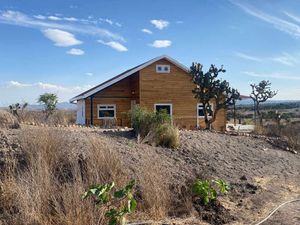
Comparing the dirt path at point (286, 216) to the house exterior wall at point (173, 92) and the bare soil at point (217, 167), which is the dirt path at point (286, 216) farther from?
the house exterior wall at point (173, 92)

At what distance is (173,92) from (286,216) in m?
22.7

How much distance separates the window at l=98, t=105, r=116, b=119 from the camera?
3014cm

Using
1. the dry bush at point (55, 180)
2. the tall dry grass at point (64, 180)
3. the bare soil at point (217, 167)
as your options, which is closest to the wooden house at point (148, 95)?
the bare soil at point (217, 167)

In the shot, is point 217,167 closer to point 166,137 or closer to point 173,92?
point 166,137

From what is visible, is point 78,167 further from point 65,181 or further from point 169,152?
point 169,152

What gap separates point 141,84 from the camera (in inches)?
1176

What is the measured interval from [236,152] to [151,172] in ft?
19.4

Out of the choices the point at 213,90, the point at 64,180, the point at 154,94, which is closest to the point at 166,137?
the point at 64,180

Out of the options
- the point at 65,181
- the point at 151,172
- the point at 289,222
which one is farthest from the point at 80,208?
the point at 289,222

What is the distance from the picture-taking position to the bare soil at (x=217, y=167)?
328 inches

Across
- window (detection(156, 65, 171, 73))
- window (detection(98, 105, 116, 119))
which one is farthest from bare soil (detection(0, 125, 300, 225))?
window (detection(98, 105, 116, 119))

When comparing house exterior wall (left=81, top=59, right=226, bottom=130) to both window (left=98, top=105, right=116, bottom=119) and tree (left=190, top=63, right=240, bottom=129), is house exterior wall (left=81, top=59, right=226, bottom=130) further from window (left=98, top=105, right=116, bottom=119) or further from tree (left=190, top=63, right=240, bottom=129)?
tree (left=190, top=63, right=240, bottom=129)

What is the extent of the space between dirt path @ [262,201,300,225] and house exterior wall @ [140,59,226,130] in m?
20.9

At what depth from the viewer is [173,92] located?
3089 cm
